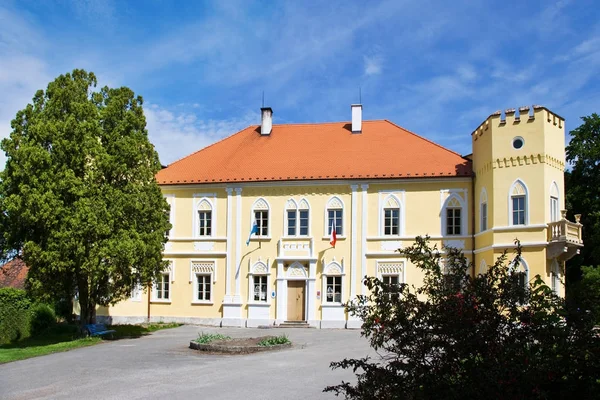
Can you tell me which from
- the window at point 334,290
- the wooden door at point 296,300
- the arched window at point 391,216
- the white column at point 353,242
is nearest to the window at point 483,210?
the arched window at point 391,216

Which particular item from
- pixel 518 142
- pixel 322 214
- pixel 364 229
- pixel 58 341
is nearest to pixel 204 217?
pixel 322 214

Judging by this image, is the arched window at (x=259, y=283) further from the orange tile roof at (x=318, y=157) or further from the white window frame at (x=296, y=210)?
the orange tile roof at (x=318, y=157)

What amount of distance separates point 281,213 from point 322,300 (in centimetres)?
Result: 465

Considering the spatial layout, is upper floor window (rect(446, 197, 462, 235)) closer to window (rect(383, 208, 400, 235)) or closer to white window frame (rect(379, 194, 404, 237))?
white window frame (rect(379, 194, 404, 237))

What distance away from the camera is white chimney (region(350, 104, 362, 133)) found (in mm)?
33125

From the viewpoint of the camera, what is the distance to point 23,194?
22.4 metres

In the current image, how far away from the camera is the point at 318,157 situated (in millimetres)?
31641

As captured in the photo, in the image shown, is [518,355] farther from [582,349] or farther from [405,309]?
[405,309]

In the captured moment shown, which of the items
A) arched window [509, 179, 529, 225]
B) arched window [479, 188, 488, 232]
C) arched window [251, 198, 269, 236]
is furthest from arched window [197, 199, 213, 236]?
arched window [509, 179, 529, 225]

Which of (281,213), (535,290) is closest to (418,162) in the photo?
(281,213)

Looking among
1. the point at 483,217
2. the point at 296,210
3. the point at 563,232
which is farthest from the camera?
the point at 296,210

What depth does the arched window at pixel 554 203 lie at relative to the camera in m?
26.4

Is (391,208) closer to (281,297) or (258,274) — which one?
(281,297)

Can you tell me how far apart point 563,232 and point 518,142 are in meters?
4.21
